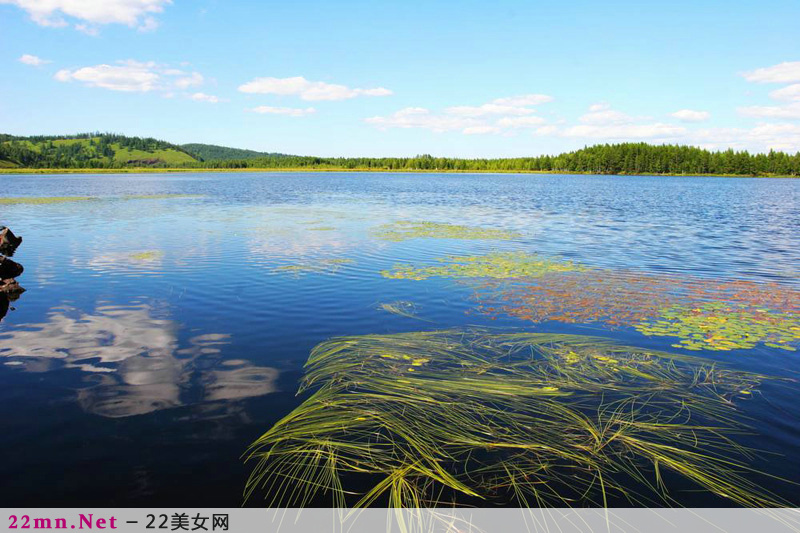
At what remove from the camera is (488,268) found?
21172 mm

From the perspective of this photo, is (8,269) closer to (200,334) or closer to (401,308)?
(200,334)

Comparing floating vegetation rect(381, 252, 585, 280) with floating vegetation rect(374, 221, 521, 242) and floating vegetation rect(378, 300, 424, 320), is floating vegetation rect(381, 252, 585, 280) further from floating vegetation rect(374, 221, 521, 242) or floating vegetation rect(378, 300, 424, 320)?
floating vegetation rect(374, 221, 521, 242)

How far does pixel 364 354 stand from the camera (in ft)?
35.8

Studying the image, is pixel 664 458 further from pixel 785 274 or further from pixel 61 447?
pixel 785 274

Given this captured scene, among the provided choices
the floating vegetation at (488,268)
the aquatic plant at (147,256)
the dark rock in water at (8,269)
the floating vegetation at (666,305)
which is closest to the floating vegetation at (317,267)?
the floating vegetation at (488,268)

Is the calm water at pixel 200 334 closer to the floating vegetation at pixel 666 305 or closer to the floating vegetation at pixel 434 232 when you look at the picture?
the floating vegetation at pixel 666 305

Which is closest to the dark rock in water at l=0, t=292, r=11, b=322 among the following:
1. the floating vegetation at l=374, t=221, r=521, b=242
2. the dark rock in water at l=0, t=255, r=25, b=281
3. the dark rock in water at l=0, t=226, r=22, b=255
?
the dark rock in water at l=0, t=255, r=25, b=281

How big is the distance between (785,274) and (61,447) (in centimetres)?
2754

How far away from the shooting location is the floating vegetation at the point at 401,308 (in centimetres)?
1426

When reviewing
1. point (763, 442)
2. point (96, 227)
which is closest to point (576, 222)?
point (763, 442)

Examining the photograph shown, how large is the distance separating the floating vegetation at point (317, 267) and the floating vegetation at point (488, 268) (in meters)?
2.43

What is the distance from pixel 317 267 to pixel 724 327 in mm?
15442

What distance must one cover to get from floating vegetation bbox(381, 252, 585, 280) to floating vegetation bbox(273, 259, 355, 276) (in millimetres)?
2426
